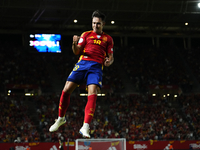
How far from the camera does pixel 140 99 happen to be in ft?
104

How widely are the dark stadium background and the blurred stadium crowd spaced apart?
2.8 inches

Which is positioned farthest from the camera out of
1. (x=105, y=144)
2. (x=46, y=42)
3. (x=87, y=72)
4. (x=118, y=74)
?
(x=118, y=74)

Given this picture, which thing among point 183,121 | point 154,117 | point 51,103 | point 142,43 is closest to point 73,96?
point 51,103

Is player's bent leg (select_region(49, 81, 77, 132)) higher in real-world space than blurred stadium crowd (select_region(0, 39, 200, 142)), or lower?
lower

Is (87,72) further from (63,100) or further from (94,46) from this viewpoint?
(63,100)

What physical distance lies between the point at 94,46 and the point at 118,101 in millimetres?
24084

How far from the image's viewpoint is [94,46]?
6.52 meters

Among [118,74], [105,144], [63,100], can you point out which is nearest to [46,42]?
[118,74]

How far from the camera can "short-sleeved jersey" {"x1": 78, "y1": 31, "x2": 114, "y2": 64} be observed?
648cm

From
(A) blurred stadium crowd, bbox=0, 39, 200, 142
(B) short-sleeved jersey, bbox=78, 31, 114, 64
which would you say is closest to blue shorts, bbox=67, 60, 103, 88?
(B) short-sleeved jersey, bbox=78, 31, 114, 64

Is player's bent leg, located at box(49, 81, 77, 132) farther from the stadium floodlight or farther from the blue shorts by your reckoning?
the stadium floodlight

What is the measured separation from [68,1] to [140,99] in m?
10.9

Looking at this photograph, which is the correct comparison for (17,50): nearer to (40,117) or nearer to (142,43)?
(40,117)

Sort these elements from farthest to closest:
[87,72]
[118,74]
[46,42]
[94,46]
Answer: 1. [118,74]
2. [46,42]
3. [94,46]
4. [87,72]
